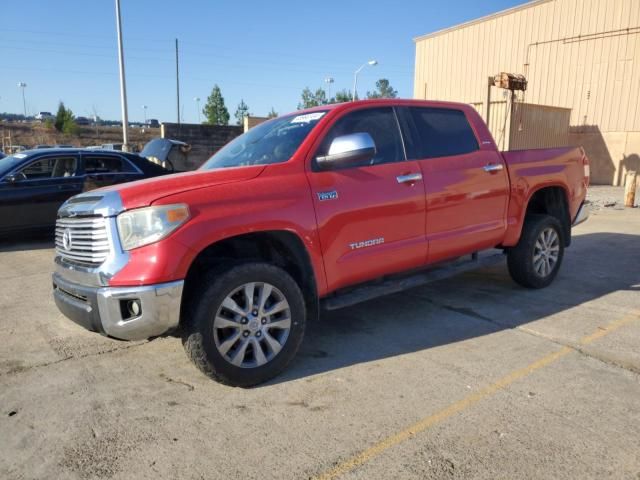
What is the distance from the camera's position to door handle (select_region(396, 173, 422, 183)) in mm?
4078

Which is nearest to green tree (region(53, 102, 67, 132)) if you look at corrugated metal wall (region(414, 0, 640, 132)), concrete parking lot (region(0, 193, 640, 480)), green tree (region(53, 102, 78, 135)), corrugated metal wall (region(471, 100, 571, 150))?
green tree (region(53, 102, 78, 135))

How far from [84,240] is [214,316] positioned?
1025mm

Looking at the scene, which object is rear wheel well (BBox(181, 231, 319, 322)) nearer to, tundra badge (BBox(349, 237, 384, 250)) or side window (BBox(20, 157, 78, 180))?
tundra badge (BBox(349, 237, 384, 250))

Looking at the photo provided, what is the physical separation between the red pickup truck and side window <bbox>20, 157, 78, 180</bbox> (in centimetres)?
524

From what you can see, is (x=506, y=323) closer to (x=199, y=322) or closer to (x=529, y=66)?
(x=199, y=322)

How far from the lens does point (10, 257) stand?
7551 mm

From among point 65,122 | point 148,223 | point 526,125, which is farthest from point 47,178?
point 65,122

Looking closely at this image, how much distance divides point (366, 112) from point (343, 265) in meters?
1.34

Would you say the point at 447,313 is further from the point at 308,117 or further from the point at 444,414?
the point at 308,117

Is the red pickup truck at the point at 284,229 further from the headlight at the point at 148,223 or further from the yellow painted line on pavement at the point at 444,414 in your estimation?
the yellow painted line on pavement at the point at 444,414

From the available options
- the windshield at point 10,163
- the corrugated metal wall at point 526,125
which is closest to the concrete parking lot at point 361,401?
the windshield at point 10,163

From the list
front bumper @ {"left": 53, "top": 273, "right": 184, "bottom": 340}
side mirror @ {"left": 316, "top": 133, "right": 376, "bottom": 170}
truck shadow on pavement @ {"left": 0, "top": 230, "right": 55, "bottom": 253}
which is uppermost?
side mirror @ {"left": 316, "top": 133, "right": 376, "bottom": 170}

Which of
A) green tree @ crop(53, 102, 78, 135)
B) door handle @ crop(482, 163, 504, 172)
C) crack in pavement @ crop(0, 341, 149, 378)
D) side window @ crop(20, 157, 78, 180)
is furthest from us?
green tree @ crop(53, 102, 78, 135)

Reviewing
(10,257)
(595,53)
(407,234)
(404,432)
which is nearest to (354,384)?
(404,432)
